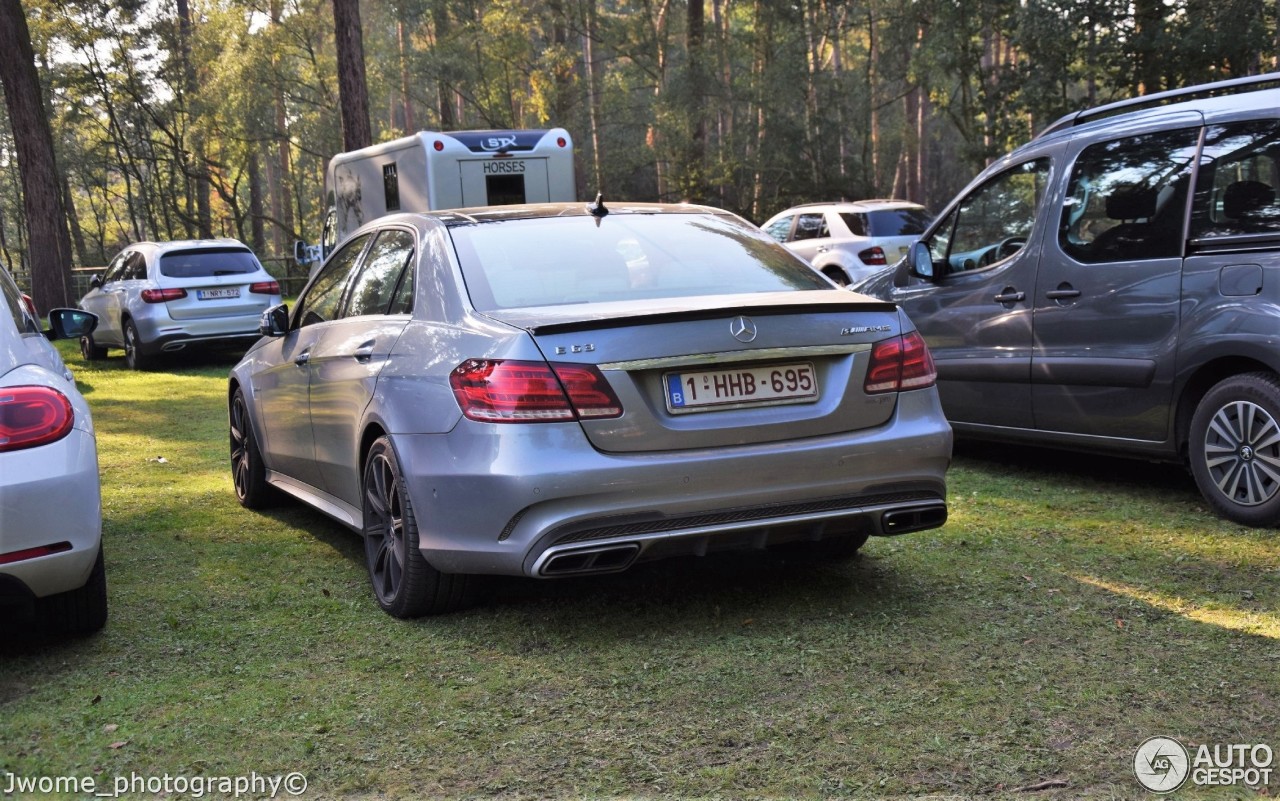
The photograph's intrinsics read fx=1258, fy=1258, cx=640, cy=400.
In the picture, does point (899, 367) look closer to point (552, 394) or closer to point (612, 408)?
point (612, 408)

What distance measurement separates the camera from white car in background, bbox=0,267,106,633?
3990mm

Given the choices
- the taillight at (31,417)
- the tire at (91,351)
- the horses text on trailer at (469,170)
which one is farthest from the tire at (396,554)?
the tire at (91,351)

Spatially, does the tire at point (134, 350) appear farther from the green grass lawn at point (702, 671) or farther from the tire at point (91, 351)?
the green grass lawn at point (702, 671)

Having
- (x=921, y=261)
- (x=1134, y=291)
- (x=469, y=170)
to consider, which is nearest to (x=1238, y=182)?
(x=1134, y=291)

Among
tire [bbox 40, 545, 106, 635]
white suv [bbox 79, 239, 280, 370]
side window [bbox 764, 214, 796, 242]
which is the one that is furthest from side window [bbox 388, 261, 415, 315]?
side window [bbox 764, 214, 796, 242]

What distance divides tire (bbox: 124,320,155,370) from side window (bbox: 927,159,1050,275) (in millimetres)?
12009

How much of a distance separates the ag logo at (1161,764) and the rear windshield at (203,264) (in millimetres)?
14987

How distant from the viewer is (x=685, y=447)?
4195 mm

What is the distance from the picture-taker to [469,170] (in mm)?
15336

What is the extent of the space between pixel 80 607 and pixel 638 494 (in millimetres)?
2100

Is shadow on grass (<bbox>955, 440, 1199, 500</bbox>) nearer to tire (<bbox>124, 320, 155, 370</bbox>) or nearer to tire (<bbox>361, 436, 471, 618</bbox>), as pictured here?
tire (<bbox>361, 436, 471, 618</bbox>)

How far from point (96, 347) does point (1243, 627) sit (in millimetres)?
17741

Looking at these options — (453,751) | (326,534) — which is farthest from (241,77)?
(453,751)

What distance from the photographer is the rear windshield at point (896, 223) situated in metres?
17.7
